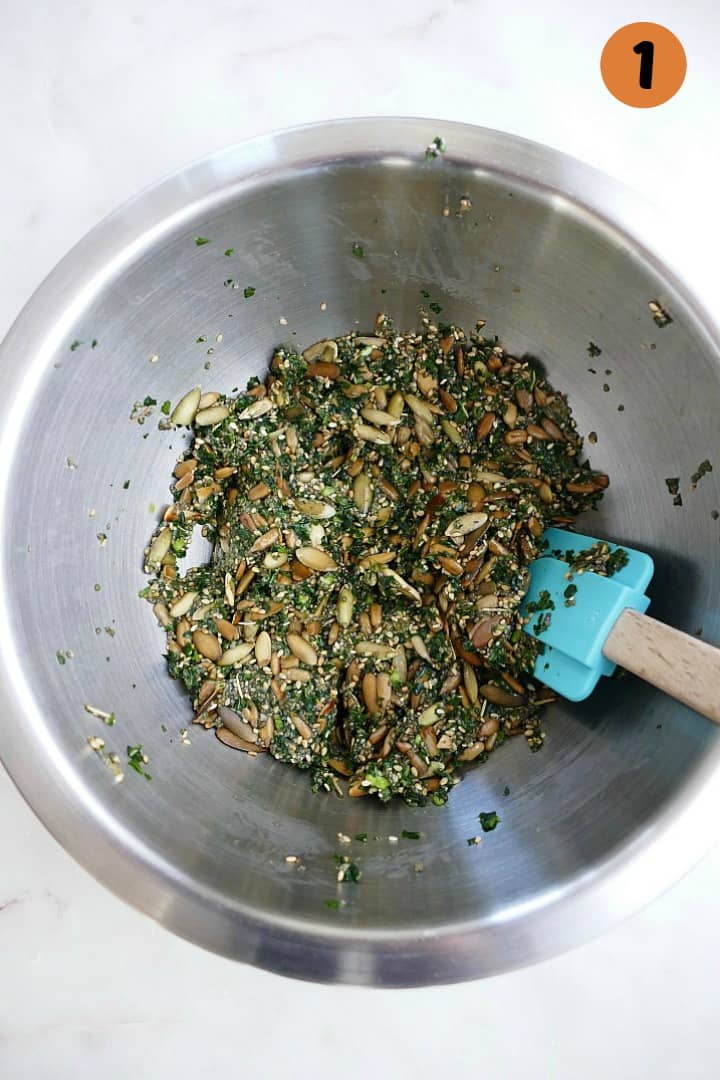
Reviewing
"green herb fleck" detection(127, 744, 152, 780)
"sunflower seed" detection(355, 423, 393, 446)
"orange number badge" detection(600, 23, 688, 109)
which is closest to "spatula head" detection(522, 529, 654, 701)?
"sunflower seed" detection(355, 423, 393, 446)

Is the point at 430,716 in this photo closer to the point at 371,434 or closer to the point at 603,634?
the point at 603,634

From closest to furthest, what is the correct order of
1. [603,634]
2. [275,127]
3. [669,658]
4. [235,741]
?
1. [669,658]
2. [603,634]
3. [235,741]
4. [275,127]

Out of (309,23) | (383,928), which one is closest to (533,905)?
(383,928)

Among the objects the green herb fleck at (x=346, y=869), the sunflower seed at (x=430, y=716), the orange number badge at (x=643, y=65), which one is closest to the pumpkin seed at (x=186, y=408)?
the sunflower seed at (x=430, y=716)

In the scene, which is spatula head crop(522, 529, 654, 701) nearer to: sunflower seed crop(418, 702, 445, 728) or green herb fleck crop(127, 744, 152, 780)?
sunflower seed crop(418, 702, 445, 728)

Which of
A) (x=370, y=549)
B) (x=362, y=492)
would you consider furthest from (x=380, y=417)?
(x=370, y=549)
